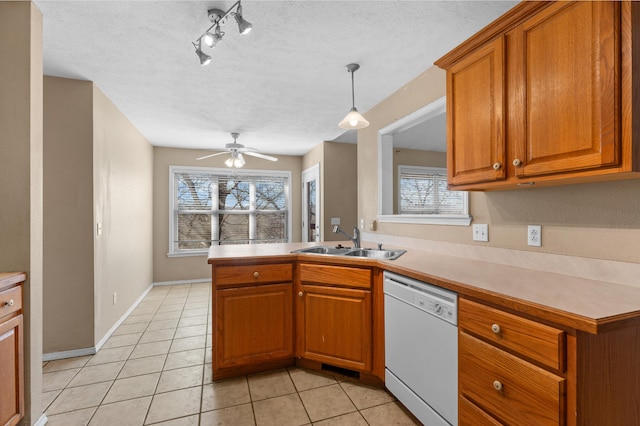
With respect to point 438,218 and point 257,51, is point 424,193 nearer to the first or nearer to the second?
point 438,218

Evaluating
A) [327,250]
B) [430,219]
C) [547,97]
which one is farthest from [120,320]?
[547,97]

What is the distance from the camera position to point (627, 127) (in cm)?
109

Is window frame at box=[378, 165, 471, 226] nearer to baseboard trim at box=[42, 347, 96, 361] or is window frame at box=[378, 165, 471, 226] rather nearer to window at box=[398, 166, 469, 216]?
window at box=[398, 166, 469, 216]

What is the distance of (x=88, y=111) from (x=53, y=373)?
2.19m

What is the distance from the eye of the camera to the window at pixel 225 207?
5.45m

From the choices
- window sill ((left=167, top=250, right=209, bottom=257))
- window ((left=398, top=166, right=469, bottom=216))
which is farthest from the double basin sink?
window sill ((left=167, top=250, right=209, bottom=257))

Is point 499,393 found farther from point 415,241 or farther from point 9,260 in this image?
point 9,260

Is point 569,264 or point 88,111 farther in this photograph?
point 88,111

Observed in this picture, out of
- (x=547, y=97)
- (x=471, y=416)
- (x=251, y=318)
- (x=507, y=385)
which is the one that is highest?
(x=547, y=97)

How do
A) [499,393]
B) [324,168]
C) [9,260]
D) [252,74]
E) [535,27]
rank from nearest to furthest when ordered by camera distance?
[499,393], [535,27], [9,260], [252,74], [324,168]

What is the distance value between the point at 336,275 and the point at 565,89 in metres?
1.62

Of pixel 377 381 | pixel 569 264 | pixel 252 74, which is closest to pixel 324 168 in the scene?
pixel 252 74

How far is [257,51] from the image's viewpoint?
2.24 metres

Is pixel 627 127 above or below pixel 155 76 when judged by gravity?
below
